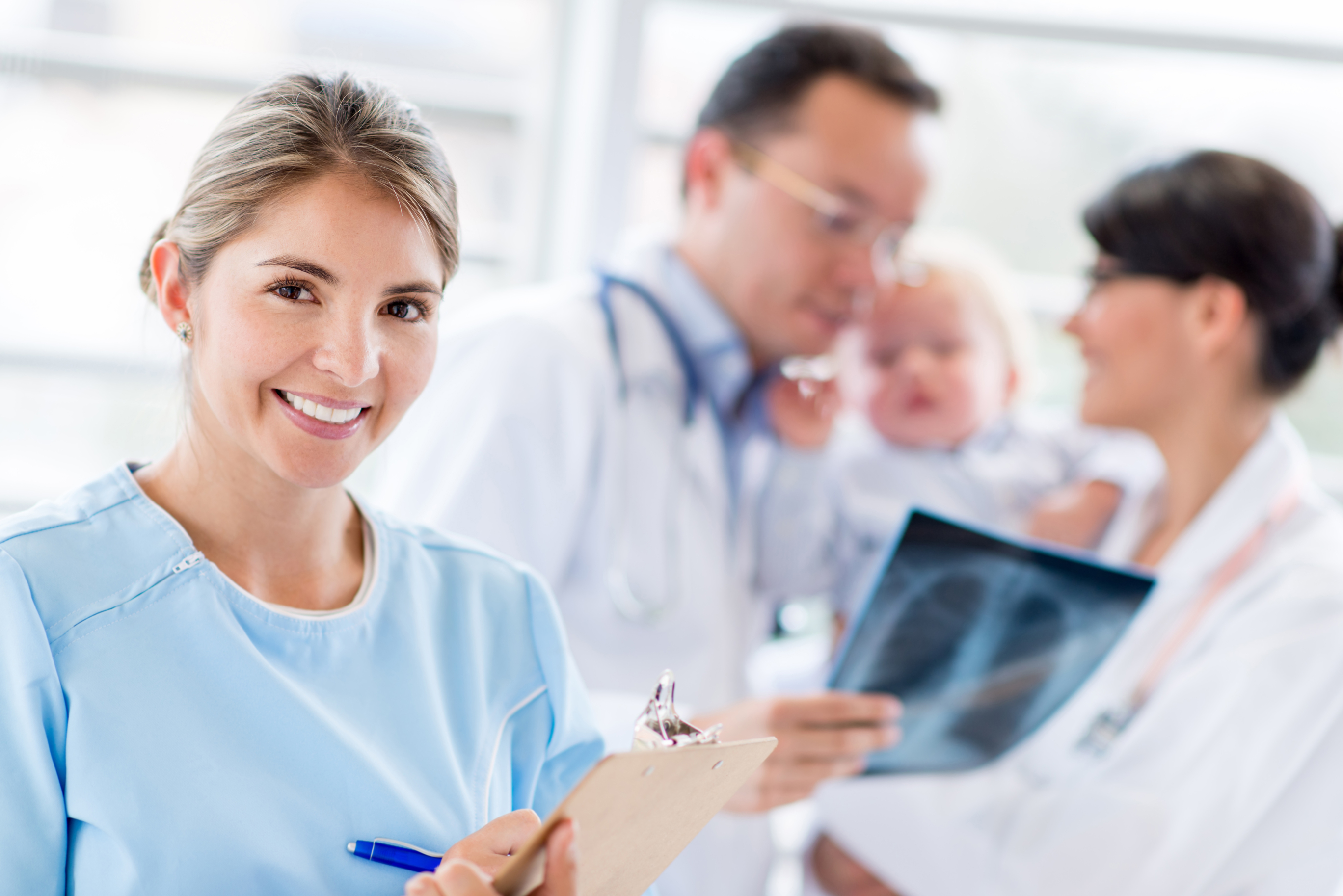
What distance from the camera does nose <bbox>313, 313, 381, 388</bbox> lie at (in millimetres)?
811

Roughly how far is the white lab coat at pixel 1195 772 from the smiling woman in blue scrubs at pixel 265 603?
91 centimetres

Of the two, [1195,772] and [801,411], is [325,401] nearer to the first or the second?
[801,411]

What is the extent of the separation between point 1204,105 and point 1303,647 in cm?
134

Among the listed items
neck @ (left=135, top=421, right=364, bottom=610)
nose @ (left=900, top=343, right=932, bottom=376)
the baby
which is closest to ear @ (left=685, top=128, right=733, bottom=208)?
the baby

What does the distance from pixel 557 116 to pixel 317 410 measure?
66.1 inches

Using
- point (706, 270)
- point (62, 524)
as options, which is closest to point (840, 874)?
point (706, 270)

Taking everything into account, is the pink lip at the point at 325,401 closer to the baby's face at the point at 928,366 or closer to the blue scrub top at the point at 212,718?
the blue scrub top at the point at 212,718

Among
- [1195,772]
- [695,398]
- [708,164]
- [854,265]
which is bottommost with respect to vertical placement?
[1195,772]

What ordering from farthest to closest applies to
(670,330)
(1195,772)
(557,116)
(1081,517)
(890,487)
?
(557,116) → (890,487) → (1081,517) → (670,330) → (1195,772)

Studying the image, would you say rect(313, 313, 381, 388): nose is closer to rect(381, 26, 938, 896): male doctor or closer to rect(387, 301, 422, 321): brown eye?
rect(387, 301, 422, 321): brown eye

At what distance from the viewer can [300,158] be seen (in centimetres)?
81

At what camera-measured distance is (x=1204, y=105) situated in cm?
→ 234

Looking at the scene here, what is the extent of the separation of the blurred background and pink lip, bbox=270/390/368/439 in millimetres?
1222

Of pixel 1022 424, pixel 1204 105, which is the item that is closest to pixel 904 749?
pixel 1022 424
